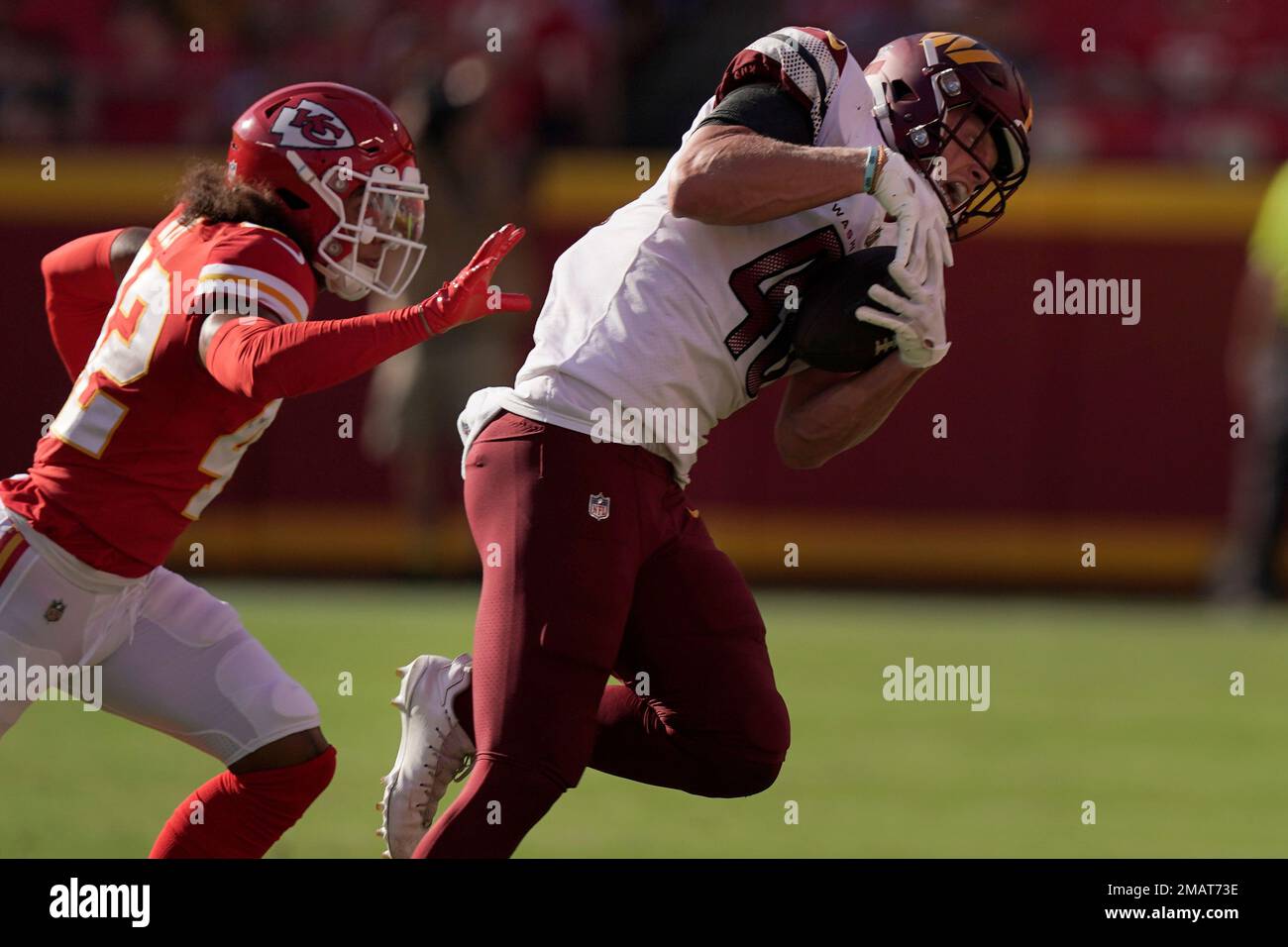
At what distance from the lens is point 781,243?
3.50m

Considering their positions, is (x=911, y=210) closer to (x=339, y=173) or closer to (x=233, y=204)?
(x=339, y=173)

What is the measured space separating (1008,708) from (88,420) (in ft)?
13.4

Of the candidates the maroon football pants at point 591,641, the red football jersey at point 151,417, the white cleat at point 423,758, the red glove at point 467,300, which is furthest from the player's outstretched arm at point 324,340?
the white cleat at point 423,758

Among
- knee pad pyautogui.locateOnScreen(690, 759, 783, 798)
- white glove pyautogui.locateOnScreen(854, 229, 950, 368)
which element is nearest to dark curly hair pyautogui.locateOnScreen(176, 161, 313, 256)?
white glove pyautogui.locateOnScreen(854, 229, 950, 368)

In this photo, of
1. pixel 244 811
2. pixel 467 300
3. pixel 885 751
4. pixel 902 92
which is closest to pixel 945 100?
pixel 902 92

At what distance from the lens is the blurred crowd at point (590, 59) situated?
33.3ft

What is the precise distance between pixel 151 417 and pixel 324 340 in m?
0.53

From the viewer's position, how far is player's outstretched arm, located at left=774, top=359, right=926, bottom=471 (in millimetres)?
3633

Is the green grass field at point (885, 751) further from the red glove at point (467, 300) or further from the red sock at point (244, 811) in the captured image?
the red glove at point (467, 300)

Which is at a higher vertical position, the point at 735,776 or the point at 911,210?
the point at 911,210

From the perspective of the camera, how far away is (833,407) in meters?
3.68

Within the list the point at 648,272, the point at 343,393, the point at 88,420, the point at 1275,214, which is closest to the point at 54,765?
the point at 88,420

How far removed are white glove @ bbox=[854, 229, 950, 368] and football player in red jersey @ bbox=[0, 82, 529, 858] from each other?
0.65 metres

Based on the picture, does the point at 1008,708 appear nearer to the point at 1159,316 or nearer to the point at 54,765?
the point at 54,765
